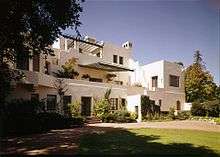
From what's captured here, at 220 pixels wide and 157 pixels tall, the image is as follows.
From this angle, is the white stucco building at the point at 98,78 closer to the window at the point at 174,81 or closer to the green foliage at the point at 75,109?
the window at the point at 174,81

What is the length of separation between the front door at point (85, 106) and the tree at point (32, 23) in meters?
17.4

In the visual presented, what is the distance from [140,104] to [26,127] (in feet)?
56.3

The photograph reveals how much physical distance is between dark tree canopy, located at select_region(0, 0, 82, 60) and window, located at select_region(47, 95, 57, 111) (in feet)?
46.3

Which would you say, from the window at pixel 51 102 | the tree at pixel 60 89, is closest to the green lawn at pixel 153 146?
the window at pixel 51 102

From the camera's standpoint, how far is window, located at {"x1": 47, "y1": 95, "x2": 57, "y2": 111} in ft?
102

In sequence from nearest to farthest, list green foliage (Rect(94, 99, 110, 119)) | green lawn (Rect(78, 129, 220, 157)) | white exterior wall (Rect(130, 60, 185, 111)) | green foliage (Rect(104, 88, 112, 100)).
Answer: green lawn (Rect(78, 129, 220, 157)) → green foliage (Rect(94, 99, 110, 119)) → green foliage (Rect(104, 88, 112, 100)) → white exterior wall (Rect(130, 60, 185, 111))

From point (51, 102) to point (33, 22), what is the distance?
16.4 meters

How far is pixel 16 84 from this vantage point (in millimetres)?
25469

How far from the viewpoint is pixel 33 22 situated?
1583 centimetres

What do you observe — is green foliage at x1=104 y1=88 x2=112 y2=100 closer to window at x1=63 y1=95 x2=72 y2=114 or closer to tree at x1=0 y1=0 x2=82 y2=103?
window at x1=63 y1=95 x2=72 y2=114

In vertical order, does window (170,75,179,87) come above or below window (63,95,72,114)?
above

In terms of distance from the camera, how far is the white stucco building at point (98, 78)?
2867 centimetres

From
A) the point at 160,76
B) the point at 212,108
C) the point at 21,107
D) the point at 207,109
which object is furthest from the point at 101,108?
the point at 212,108

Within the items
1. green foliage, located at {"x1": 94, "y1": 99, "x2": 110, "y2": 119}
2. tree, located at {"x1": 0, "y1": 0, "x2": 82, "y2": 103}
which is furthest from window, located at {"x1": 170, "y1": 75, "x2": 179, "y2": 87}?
tree, located at {"x1": 0, "y1": 0, "x2": 82, "y2": 103}
